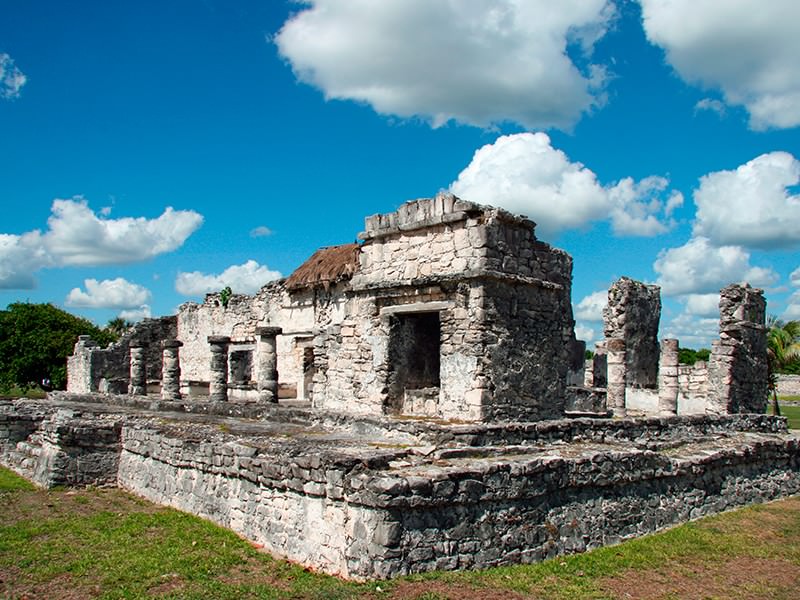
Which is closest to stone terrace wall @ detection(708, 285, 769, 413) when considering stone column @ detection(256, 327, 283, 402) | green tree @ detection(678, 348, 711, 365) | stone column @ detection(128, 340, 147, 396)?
stone column @ detection(256, 327, 283, 402)

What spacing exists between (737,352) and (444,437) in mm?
8252

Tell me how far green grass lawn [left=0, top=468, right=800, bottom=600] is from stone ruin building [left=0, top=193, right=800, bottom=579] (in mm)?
254

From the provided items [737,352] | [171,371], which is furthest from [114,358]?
[737,352]

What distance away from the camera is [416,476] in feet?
18.6

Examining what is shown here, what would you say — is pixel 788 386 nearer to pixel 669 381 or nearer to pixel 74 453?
pixel 669 381

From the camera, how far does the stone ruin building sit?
5859 millimetres

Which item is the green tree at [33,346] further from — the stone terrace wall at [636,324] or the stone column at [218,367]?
the stone terrace wall at [636,324]

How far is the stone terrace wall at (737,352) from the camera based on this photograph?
13.3 m

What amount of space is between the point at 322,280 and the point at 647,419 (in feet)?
40.9

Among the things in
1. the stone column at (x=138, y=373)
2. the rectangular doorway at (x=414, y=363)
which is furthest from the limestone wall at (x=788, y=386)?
the rectangular doorway at (x=414, y=363)

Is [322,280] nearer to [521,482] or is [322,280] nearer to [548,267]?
[548,267]

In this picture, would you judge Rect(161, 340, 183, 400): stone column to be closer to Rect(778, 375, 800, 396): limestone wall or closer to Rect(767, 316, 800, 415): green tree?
Rect(767, 316, 800, 415): green tree

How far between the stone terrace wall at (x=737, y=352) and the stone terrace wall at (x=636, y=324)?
2.74 metres

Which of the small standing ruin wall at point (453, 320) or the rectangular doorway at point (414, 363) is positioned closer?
the small standing ruin wall at point (453, 320)
